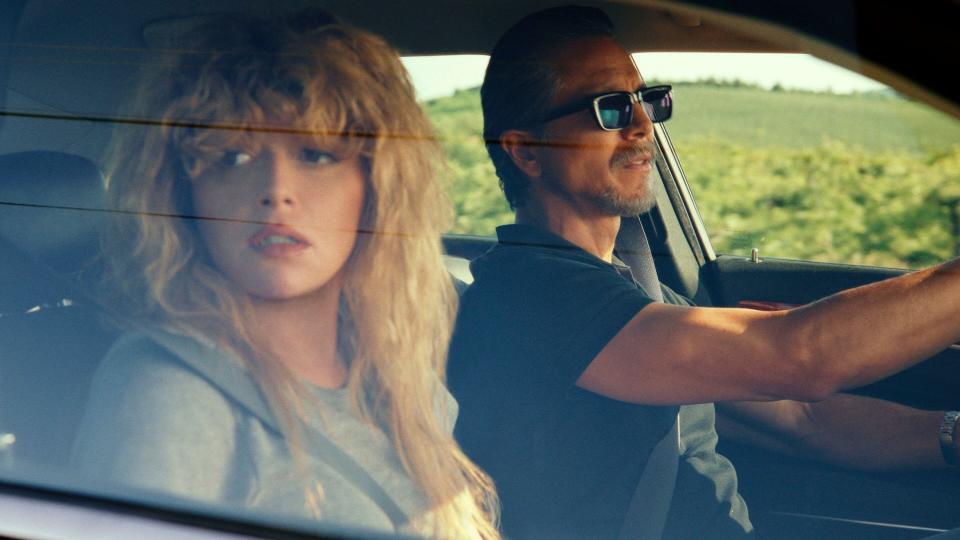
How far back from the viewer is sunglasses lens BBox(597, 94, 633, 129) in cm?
170

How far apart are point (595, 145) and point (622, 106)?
3.2 inches

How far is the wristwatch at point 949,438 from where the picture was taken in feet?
6.39

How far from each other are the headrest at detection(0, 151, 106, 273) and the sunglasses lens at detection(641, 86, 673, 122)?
76 centimetres

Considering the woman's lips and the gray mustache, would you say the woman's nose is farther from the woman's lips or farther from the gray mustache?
the woman's lips

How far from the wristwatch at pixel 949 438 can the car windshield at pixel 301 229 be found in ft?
1.38

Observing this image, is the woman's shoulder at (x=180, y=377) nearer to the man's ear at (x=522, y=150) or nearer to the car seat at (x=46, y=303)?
the car seat at (x=46, y=303)

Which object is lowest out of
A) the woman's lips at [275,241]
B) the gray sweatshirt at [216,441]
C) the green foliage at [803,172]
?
the gray sweatshirt at [216,441]

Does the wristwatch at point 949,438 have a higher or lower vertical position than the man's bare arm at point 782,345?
lower

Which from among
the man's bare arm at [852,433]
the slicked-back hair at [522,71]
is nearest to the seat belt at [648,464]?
the man's bare arm at [852,433]

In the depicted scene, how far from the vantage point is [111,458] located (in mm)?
1469

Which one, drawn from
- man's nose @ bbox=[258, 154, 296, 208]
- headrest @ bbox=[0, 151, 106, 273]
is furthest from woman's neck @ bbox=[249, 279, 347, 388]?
headrest @ bbox=[0, 151, 106, 273]

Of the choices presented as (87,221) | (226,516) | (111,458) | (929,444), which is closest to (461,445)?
(226,516)

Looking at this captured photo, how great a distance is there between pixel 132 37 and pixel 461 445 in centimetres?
69

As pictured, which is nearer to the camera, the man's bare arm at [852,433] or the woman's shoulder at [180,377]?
the woman's shoulder at [180,377]
